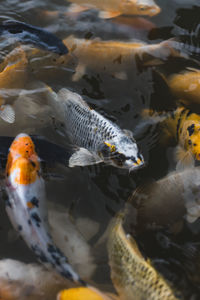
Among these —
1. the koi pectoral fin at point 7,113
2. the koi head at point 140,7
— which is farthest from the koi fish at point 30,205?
the koi head at point 140,7

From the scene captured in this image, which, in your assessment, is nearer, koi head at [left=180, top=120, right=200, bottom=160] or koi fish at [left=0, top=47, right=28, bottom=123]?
koi head at [left=180, top=120, right=200, bottom=160]

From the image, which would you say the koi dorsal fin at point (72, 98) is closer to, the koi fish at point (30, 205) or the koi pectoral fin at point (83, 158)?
the koi pectoral fin at point (83, 158)

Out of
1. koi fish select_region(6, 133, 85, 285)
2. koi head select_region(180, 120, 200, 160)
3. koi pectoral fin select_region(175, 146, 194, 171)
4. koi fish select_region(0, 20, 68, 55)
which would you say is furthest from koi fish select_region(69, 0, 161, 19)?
koi fish select_region(6, 133, 85, 285)

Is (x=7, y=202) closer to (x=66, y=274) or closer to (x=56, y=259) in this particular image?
(x=56, y=259)

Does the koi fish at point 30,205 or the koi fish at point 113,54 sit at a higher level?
the koi fish at point 113,54

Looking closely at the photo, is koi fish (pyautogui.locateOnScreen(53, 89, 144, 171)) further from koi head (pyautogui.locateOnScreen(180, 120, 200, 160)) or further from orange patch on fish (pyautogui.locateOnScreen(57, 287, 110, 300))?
orange patch on fish (pyautogui.locateOnScreen(57, 287, 110, 300))

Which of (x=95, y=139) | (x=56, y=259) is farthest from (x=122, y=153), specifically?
(x=56, y=259)
